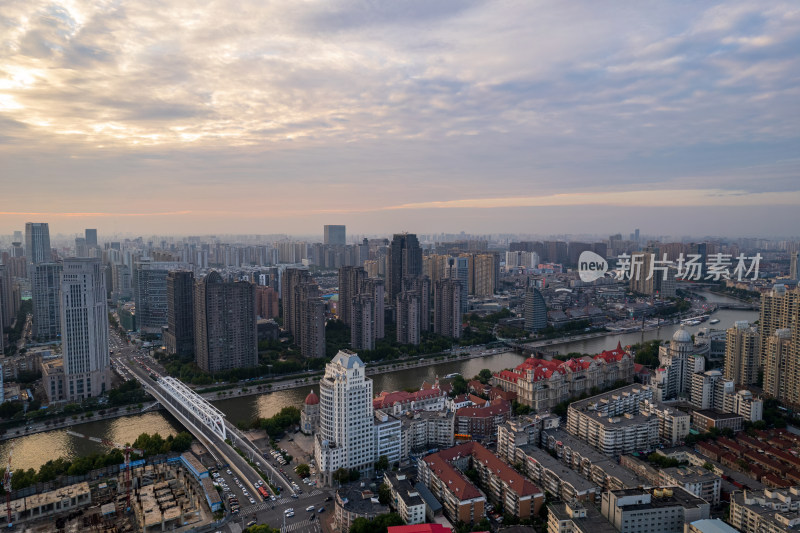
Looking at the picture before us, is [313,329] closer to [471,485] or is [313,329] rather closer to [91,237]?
[471,485]

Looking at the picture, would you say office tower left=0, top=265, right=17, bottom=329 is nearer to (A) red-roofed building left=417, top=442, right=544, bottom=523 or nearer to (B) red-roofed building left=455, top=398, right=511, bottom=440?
(B) red-roofed building left=455, top=398, right=511, bottom=440

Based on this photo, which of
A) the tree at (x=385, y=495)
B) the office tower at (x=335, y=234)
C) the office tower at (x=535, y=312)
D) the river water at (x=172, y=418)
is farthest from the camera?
the office tower at (x=335, y=234)

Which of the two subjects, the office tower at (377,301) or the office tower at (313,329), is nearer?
the office tower at (313,329)

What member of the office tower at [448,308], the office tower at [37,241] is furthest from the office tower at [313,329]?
the office tower at [37,241]

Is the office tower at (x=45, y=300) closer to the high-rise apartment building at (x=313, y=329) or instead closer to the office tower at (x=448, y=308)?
the high-rise apartment building at (x=313, y=329)

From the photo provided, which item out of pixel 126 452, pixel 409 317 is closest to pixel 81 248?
pixel 409 317

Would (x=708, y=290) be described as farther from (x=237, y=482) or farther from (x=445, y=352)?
(x=237, y=482)
